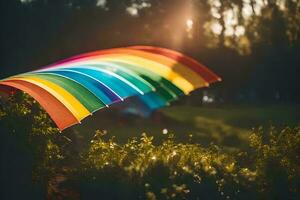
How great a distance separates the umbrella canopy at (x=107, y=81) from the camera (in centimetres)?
905

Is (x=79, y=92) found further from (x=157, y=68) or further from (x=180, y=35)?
(x=180, y=35)

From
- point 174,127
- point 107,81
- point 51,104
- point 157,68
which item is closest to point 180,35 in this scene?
point 174,127

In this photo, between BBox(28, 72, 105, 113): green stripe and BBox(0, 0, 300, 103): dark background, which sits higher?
BBox(0, 0, 300, 103): dark background

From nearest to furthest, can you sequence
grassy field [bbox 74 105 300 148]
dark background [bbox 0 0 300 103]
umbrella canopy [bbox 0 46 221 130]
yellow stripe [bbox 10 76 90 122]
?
yellow stripe [bbox 10 76 90 122], umbrella canopy [bbox 0 46 221 130], grassy field [bbox 74 105 300 148], dark background [bbox 0 0 300 103]

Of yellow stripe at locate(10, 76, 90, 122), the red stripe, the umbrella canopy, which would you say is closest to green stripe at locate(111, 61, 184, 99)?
the umbrella canopy

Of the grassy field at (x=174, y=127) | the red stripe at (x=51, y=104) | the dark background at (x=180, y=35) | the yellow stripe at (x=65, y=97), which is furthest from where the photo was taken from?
the dark background at (x=180, y=35)

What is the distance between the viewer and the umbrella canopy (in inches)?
356

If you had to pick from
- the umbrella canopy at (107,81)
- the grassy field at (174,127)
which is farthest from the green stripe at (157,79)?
the grassy field at (174,127)

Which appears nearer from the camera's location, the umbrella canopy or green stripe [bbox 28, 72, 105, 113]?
the umbrella canopy

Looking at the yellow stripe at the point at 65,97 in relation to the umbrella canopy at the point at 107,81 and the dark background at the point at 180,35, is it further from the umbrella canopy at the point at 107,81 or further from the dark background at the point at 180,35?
the dark background at the point at 180,35

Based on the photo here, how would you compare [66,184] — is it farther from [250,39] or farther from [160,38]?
[250,39]

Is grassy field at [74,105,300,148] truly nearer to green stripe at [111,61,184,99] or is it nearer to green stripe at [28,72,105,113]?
green stripe at [111,61,184,99]

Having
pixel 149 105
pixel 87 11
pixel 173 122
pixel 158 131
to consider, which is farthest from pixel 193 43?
pixel 149 105

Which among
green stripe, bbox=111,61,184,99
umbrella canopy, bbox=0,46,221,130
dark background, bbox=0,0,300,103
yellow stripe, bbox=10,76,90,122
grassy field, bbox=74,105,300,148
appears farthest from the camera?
dark background, bbox=0,0,300,103
